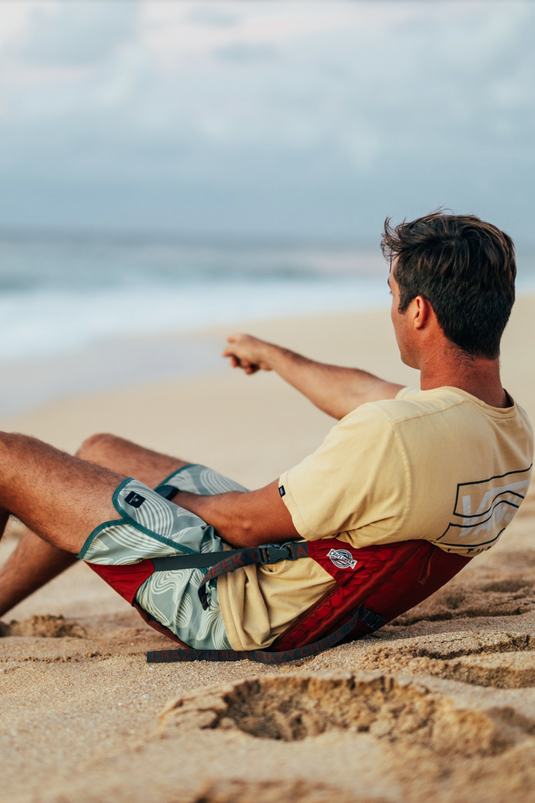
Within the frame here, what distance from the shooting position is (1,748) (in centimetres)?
136

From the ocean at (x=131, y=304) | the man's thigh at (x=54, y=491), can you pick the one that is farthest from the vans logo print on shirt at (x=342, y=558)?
the ocean at (x=131, y=304)

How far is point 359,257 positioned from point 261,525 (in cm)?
4108

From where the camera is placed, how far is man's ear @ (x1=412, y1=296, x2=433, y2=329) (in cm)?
186

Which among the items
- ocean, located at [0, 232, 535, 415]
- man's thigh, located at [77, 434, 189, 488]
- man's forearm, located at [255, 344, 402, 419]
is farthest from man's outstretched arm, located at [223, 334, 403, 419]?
ocean, located at [0, 232, 535, 415]

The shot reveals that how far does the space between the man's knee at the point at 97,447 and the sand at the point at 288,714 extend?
64 cm

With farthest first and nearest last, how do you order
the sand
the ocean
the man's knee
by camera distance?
the ocean, the man's knee, the sand

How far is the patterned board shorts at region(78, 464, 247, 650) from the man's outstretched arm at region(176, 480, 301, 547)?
46mm

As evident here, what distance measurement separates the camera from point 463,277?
1816 mm

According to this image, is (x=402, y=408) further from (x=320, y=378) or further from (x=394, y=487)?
(x=320, y=378)

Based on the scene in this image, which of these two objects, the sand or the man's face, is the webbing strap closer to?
the sand

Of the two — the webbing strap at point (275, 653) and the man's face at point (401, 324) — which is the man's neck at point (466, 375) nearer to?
the man's face at point (401, 324)

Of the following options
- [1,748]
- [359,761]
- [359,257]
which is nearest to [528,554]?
[359,761]

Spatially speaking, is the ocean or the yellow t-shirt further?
the ocean

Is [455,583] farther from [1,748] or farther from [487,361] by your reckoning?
[1,748]
